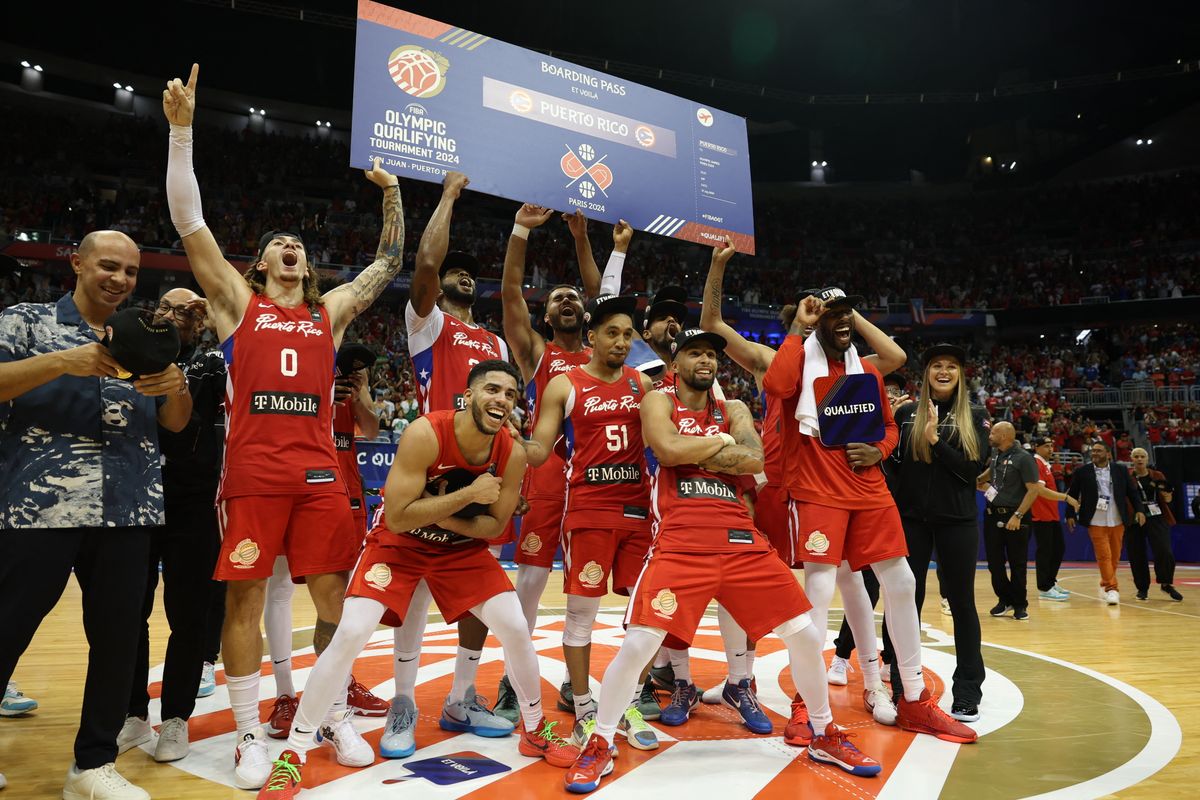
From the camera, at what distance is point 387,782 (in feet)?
11.2

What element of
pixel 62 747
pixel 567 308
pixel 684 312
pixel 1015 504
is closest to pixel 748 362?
pixel 684 312

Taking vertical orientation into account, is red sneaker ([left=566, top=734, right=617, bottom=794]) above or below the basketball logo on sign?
below

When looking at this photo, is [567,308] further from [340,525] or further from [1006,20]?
[1006,20]

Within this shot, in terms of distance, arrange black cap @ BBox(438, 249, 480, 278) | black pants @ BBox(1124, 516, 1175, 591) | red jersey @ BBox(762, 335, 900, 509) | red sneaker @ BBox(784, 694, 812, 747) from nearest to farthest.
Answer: red sneaker @ BBox(784, 694, 812, 747), red jersey @ BBox(762, 335, 900, 509), black cap @ BBox(438, 249, 480, 278), black pants @ BBox(1124, 516, 1175, 591)

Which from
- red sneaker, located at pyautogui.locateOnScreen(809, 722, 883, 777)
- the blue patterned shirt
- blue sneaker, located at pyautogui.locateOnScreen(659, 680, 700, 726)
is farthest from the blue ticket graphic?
red sneaker, located at pyautogui.locateOnScreen(809, 722, 883, 777)

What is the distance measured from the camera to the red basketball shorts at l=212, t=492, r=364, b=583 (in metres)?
3.53

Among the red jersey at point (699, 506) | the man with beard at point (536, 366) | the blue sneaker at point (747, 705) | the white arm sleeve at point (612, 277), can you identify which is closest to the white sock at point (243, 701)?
the man with beard at point (536, 366)

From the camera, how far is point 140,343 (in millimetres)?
2807

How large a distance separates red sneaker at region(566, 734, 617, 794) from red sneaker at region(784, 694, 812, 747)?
1015 mm

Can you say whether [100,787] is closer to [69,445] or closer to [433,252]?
[69,445]

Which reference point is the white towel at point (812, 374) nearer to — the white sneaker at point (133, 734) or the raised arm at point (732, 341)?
the raised arm at point (732, 341)

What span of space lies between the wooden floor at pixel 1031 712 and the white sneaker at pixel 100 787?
0.19 metres

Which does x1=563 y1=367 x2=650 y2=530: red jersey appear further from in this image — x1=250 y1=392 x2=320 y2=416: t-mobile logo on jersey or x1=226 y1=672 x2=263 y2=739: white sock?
x1=226 y1=672 x2=263 y2=739: white sock

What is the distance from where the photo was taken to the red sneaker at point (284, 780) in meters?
3.08
